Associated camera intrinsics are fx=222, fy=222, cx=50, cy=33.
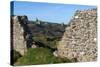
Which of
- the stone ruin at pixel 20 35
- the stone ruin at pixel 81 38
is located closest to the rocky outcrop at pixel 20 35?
the stone ruin at pixel 20 35

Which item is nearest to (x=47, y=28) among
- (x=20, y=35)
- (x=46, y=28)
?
(x=46, y=28)

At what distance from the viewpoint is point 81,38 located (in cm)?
280

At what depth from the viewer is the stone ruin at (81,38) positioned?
8.96 feet

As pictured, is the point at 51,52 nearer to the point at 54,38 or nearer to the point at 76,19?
the point at 54,38

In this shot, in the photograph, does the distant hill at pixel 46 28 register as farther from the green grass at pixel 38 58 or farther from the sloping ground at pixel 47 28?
the green grass at pixel 38 58

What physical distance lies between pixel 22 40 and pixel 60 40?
0.47 metres

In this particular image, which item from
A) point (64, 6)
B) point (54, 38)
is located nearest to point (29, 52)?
point (54, 38)

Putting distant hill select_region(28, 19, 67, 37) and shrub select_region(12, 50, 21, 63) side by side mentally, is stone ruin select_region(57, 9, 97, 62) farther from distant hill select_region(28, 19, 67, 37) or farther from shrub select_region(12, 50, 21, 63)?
shrub select_region(12, 50, 21, 63)

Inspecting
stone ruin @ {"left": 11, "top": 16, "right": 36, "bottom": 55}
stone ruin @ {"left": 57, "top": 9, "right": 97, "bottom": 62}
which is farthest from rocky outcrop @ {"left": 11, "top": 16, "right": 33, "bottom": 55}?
stone ruin @ {"left": 57, "top": 9, "right": 97, "bottom": 62}

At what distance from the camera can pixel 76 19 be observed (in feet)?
9.15

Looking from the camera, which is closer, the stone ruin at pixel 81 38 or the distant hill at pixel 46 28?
the distant hill at pixel 46 28

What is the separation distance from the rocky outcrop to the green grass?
69mm

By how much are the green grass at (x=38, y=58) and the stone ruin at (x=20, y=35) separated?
0.23 ft

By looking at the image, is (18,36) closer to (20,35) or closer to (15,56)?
(20,35)
